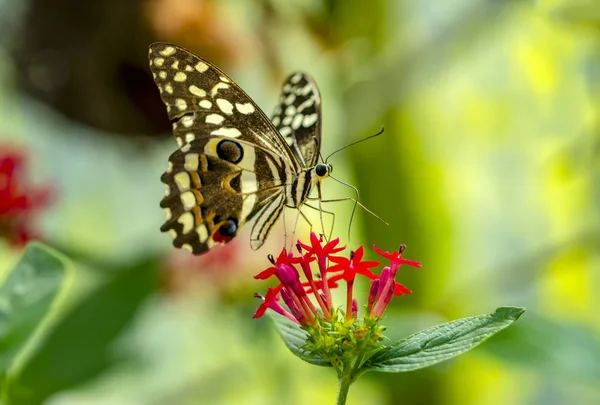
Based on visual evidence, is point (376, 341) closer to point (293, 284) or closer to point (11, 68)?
point (293, 284)

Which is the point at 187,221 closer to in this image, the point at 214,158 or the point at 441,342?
the point at 214,158

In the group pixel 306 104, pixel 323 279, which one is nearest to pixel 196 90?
pixel 306 104

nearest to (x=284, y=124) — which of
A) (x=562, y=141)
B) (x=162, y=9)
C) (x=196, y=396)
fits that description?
(x=162, y=9)

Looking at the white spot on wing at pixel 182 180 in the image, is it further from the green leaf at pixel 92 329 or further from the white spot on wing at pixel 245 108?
the green leaf at pixel 92 329

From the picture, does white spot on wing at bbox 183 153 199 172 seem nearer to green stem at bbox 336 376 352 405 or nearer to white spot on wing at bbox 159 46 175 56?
white spot on wing at bbox 159 46 175 56

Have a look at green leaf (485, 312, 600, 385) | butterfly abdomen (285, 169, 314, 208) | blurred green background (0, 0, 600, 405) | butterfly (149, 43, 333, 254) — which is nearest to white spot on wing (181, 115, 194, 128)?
butterfly (149, 43, 333, 254)

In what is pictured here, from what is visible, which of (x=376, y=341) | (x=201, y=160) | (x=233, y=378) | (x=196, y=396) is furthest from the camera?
(x=196, y=396)

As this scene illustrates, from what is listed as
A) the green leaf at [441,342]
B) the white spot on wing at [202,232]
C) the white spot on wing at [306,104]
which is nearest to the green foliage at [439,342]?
the green leaf at [441,342]
